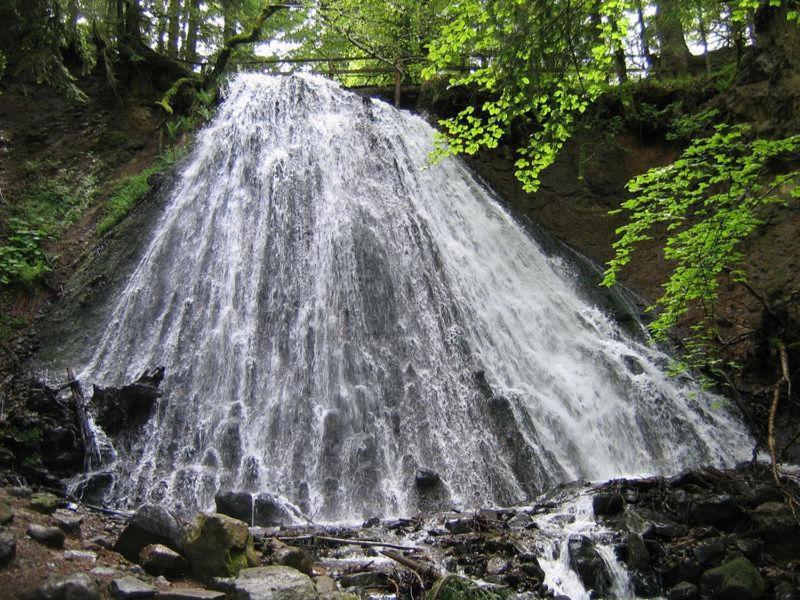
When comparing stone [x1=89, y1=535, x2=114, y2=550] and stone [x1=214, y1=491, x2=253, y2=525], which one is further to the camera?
stone [x1=214, y1=491, x2=253, y2=525]

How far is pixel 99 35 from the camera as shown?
13961mm

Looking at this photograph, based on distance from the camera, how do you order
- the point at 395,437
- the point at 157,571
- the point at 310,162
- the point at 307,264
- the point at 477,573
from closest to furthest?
1. the point at 157,571
2. the point at 477,573
3. the point at 395,437
4. the point at 307,264
5. the point at 310,162

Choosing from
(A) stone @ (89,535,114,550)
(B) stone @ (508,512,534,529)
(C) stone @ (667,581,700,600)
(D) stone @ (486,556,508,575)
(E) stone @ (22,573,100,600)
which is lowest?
Answer: (B) stone @ (508,512,534,529)

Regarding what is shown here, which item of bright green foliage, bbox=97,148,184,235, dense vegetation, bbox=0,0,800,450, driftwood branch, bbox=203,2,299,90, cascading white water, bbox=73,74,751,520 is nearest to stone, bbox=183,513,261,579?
cascading white water, bbox=73,74,751,520

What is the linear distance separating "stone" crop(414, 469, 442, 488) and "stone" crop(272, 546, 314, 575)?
3048 mm

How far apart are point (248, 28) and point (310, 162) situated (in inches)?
294

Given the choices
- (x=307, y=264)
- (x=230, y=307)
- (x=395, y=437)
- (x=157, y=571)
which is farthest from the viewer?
(x=307, y=264)

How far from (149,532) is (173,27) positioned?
18.4 metres

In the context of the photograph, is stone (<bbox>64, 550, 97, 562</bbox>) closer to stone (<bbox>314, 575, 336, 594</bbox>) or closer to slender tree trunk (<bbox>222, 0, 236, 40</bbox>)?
stone (<bbox>314, 575, 336, 594</bbox>)

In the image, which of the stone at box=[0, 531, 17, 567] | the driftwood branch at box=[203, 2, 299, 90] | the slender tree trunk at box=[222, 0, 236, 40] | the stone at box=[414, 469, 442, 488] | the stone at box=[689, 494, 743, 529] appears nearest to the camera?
the stone at box=[0, 531, 17, 567]

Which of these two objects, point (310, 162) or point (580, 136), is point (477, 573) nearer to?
point (310, 162)

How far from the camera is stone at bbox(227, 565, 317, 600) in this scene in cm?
320

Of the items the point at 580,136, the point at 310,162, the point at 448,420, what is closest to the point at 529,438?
the point at 448,420

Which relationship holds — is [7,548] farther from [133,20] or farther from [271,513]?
[133,20]
